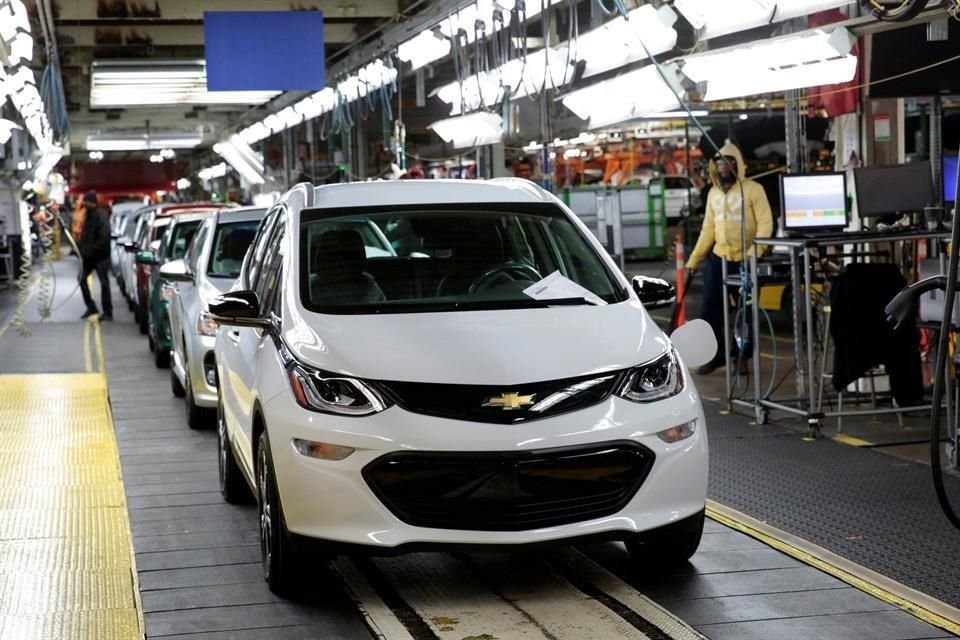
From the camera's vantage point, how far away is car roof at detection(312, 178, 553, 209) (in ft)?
20.5

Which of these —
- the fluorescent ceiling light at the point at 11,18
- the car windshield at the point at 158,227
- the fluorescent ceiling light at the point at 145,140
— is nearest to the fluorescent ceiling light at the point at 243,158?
the fluorescent ceiling light at the point at 145,140

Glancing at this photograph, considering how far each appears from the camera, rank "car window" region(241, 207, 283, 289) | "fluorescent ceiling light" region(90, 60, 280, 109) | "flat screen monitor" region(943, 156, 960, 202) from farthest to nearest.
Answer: "fluorescent ceiling light" region(90, 60, 280, 109) < "flat screen monitor" region(943, 156, 960, 202) < "car window" region(241, 207, 283, 289)

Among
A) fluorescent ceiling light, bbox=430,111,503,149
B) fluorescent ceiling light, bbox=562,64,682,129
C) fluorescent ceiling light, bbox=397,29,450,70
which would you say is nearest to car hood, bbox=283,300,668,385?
fluorescent ceiling light, bbox=562,64,682,129

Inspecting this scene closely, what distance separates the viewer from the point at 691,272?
478 inches

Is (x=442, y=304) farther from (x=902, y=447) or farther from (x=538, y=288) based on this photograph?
(x=902, y=447)

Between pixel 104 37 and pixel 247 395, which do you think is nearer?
pixel 247 395

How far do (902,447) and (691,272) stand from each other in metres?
3.98

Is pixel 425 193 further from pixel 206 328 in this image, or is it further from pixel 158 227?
pixel 158 227

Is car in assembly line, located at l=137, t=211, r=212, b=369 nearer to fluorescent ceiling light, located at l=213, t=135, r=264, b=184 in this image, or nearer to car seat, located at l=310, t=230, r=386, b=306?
car seat, located at l=310, t=230, r=386, b=306

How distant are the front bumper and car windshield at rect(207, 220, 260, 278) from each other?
5.89m

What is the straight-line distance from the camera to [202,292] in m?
10.2

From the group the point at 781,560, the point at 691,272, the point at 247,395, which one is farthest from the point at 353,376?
the point at 691,272

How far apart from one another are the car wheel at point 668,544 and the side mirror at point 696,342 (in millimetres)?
892

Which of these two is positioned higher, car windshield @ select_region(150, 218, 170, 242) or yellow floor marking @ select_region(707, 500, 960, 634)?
car windshield @ select_region(150, 218, 170, 242)
